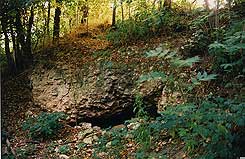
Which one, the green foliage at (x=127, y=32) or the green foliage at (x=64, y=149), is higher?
the green foliage at (x=127, y=32)

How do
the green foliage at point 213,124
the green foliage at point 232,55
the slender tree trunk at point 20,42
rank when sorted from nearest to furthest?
1. the green foliage at point 213,124
2. the green foliage at point 232,55
3. the slender tree trunk at point 20,42

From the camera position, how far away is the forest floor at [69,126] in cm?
446

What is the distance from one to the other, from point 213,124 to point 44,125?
253 centimetres

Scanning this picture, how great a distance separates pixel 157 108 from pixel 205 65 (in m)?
0.84

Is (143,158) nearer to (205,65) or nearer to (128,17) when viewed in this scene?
(205,65)

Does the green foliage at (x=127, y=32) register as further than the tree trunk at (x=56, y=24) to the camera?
No

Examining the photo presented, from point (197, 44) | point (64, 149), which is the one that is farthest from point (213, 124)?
point (64, 149)

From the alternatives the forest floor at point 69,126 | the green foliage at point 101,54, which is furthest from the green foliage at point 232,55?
the green foliage at point 101,54

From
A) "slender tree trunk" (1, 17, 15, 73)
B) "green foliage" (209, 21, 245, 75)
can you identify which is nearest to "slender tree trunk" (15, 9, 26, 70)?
"slender tree trunk" (1, 17, 15, 73)

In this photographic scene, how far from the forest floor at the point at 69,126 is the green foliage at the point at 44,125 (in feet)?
Result: 0.30

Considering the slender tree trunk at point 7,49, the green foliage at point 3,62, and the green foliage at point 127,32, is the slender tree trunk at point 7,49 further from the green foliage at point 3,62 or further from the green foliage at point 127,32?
the green foliage at point 127,32

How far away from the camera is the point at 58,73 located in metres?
5.64

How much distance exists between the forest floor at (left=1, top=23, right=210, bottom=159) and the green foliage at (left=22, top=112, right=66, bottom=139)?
9cm

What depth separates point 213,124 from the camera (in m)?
3.07
